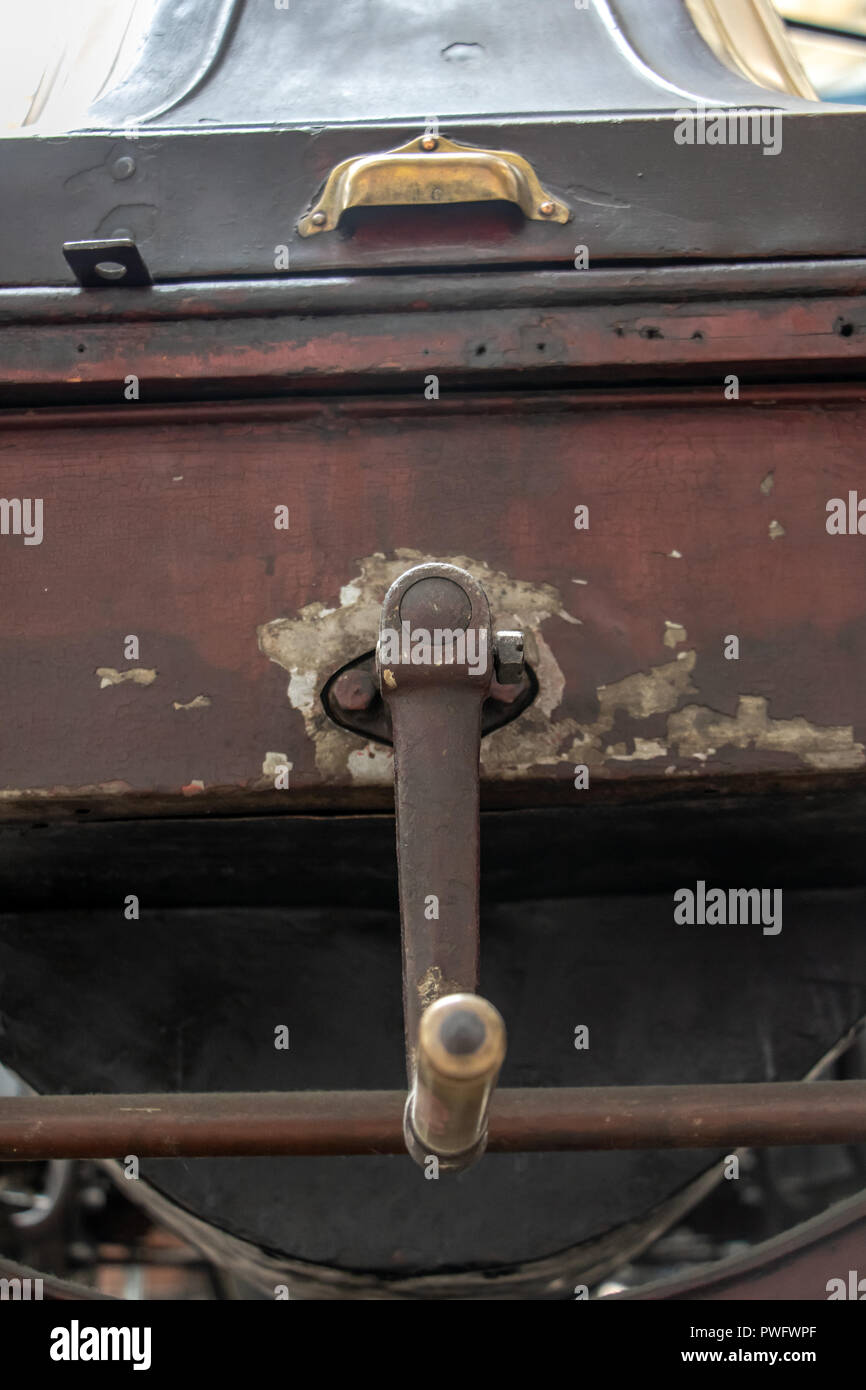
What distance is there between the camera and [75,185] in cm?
99

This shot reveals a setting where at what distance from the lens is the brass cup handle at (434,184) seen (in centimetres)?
94

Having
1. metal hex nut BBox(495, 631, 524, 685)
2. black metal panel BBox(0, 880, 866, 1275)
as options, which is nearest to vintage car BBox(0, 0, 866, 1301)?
metal hex nut BBox(495, 631, 524, 685)

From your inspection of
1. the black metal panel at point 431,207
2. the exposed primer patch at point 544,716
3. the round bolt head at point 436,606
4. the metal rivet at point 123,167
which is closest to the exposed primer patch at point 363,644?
the exposed primer patch at point 544,716

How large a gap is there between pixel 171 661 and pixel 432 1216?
2.14 ft

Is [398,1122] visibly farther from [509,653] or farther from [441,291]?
[441,291]

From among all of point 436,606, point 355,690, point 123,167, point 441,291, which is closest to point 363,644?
point 355,690

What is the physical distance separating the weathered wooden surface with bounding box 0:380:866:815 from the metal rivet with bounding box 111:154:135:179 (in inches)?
8.1

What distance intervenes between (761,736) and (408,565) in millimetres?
282

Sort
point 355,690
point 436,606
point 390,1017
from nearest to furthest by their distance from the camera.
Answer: point 436,606, point 355,690, point 390,1017

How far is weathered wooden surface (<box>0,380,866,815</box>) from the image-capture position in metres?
0.89

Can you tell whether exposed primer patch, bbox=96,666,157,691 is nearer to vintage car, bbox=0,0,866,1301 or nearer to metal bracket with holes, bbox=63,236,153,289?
vintage car, bbox=0,0,866,1301

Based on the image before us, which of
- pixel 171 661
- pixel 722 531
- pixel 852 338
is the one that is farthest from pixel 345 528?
pixel 852 338

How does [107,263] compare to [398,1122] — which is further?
[107,263]

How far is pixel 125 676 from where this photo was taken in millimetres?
912
